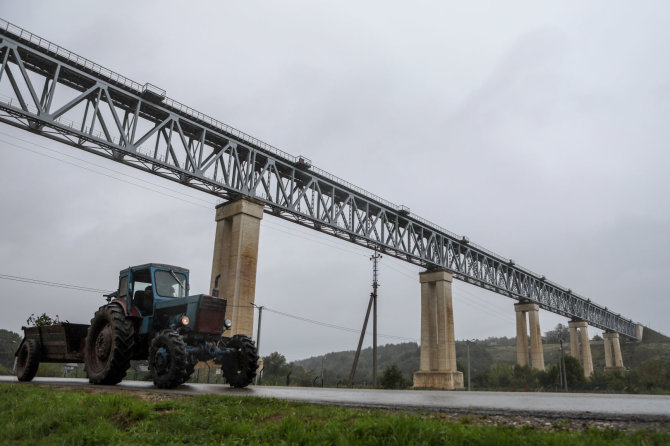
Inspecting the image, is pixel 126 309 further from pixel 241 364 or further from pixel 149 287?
pixel 241 364

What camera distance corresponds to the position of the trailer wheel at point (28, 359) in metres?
16.6

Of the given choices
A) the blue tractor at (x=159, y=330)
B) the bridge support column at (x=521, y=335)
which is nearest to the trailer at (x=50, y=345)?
the blue tractor at (x=159, y=330)

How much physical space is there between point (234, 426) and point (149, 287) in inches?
357

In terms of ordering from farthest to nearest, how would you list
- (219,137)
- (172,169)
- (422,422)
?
(219,137) → (172,169) → (422,422)

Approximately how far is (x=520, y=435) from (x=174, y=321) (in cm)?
1087

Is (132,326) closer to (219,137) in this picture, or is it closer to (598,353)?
(219,137)

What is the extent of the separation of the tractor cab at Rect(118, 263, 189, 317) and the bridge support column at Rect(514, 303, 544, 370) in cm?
7274

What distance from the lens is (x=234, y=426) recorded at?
6648mm

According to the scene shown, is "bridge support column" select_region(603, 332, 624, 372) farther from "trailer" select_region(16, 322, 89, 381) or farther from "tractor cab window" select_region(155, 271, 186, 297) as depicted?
"trailer" select_region(16, 322, 89, 381)

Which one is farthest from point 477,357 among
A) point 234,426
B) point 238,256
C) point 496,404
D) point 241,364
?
point 234,426

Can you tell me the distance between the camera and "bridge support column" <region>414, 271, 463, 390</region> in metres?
55.6

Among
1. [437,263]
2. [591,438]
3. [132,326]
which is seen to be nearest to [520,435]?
[591,438]

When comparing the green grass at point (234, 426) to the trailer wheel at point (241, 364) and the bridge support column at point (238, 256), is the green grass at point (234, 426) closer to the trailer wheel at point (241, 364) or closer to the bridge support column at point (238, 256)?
the trailer wheel at point (241, 364)

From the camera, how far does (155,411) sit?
799cm
